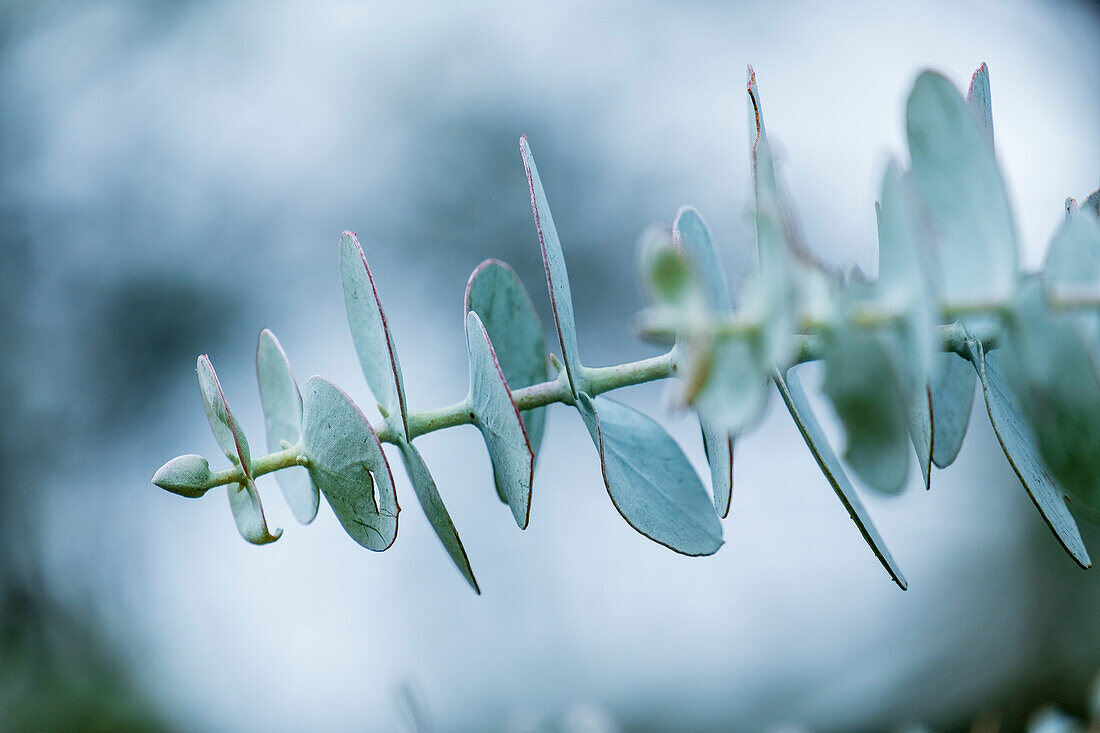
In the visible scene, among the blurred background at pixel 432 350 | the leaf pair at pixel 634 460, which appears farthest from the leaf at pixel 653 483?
the blurred background at pixel 432 350

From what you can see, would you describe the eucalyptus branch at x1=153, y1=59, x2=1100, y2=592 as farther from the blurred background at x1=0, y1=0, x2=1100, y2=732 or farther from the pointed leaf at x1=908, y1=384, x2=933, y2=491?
the blurred background at x1=0, y1=0, x2=1100, y2=732

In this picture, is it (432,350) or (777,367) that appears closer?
(777,367)

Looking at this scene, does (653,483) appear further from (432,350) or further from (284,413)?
(432,350)

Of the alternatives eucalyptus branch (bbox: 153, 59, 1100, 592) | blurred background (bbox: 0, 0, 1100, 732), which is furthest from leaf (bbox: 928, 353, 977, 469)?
blurred background (bbox: 0, 0, 1100, 732)

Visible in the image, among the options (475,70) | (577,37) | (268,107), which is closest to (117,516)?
(268,107)

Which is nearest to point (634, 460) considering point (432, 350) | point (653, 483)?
point (653, 483)

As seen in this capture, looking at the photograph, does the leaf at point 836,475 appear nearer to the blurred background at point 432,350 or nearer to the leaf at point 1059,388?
the leaf at point 1059,388
